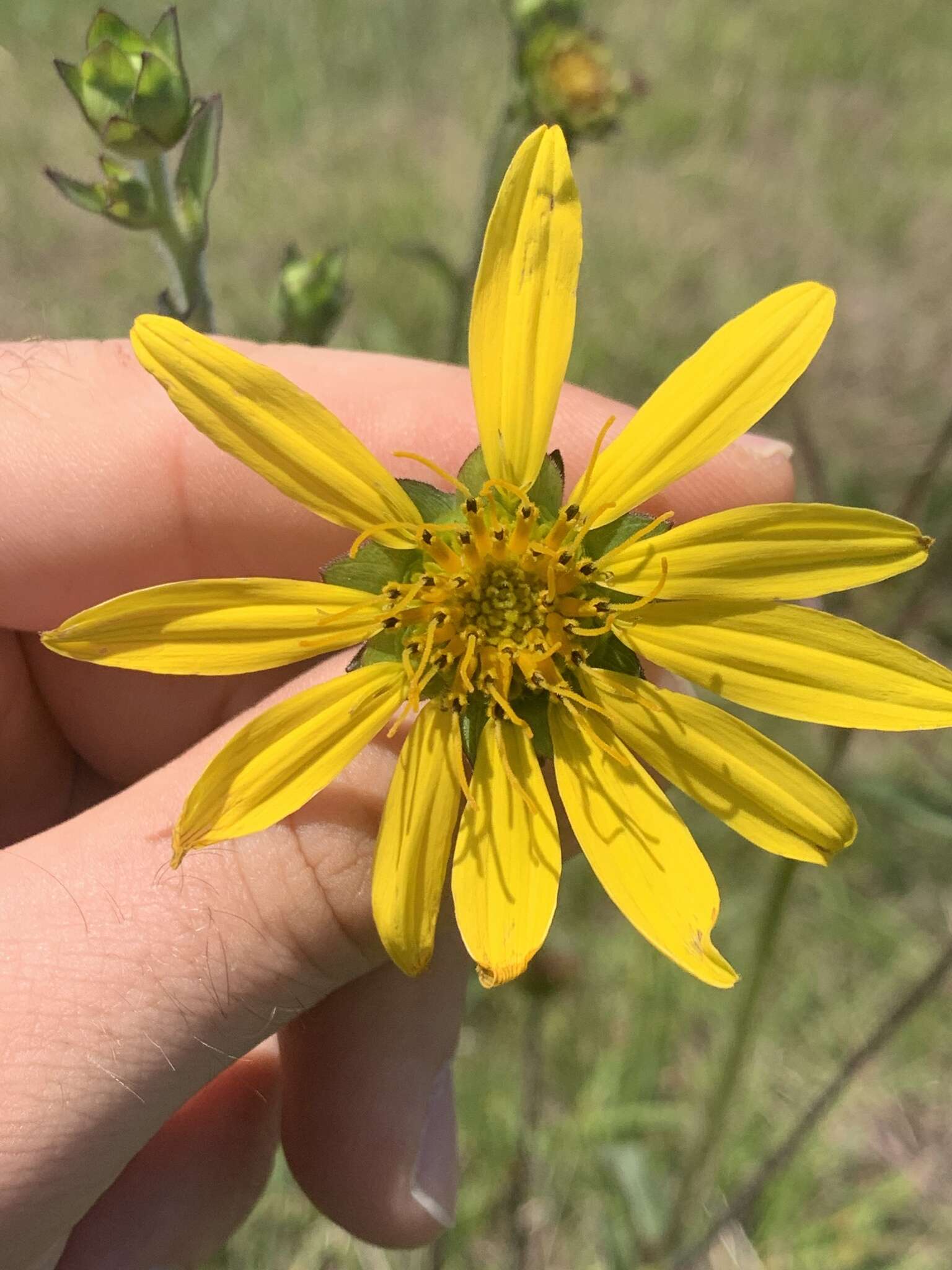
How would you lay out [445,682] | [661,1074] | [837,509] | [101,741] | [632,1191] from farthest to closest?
[661,1074] < [632,1191] < [101,741] < [445,682] < [837,509]

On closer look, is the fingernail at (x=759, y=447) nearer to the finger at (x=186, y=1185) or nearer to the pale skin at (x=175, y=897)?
the pale skin at (x=175, y=897)

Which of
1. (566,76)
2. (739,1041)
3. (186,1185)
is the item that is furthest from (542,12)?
(186,1185)

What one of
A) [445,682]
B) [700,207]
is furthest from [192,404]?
[700,207]

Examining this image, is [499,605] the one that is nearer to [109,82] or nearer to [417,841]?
[417,841]

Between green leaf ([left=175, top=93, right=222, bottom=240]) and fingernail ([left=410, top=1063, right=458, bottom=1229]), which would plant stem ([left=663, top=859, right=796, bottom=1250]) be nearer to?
fingernail ([left=410, top=1063, right=458, bottom=1229])

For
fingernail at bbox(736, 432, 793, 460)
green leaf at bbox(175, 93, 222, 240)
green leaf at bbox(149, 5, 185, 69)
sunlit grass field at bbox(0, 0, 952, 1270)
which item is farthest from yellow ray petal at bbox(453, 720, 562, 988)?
sunlit grass field at bbox(0, 0, 952, 1270)

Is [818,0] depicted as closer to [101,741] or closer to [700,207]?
[700,207]
